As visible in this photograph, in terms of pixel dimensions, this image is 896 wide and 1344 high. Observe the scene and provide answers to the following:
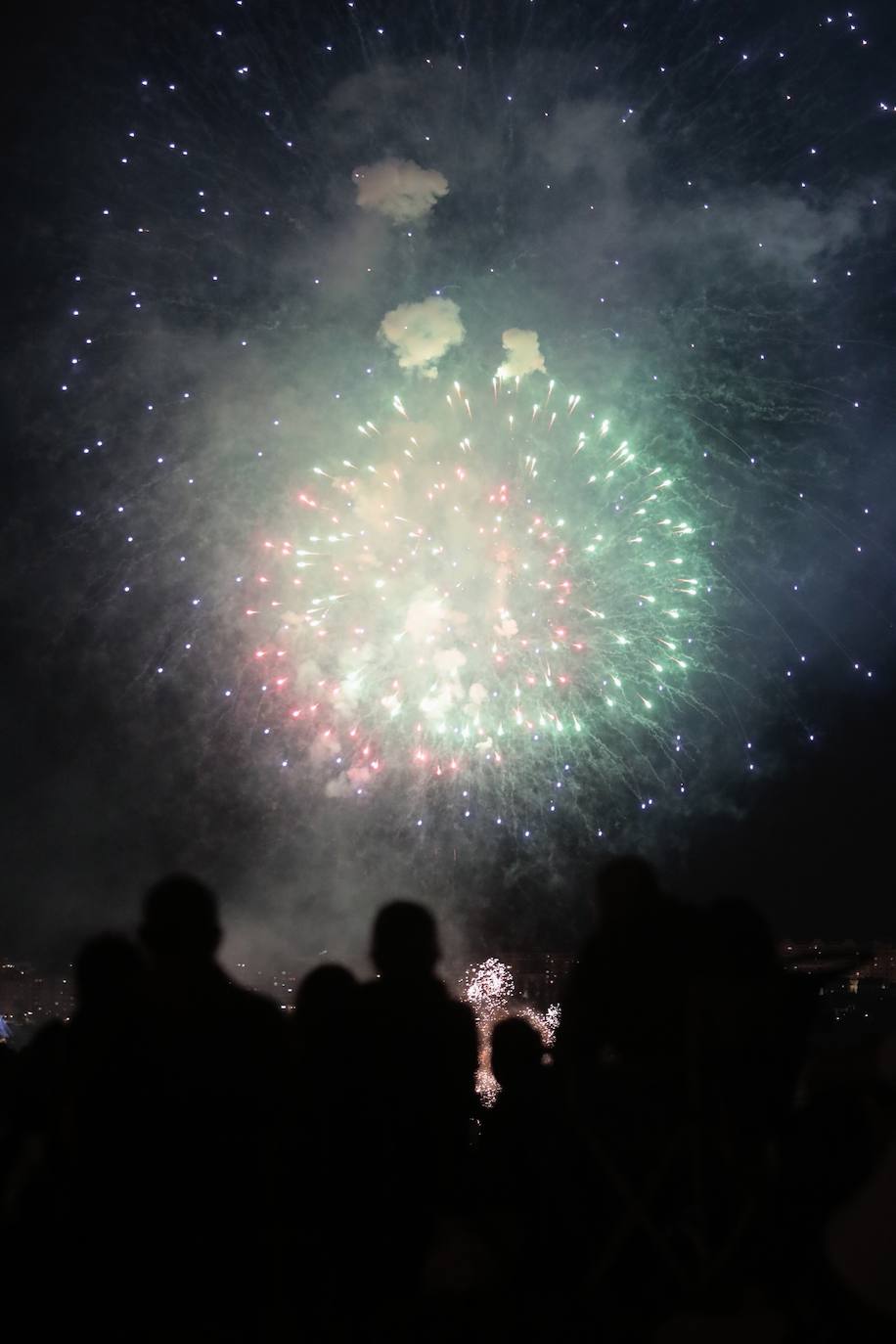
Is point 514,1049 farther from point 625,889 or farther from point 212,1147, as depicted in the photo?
point 212,1147

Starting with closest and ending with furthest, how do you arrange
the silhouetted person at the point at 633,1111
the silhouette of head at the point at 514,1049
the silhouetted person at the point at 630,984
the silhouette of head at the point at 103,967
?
the silhouetted person at the point at 633,1111 → the silhouetted person at the point at 630,984 → the silhouette of head at the point at 103,967 → the silhouette of head at the point at 514,1049

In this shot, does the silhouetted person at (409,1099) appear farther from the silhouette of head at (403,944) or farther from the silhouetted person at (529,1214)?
the silhouetted person at (529,1214)

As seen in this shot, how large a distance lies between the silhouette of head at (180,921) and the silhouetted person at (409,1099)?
0.59 metres

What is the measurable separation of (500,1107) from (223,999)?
1.33m

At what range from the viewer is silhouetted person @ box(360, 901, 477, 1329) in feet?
10.4

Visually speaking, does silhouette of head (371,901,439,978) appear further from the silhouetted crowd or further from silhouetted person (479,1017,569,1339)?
silhouetted person (479,1017,569,1339)

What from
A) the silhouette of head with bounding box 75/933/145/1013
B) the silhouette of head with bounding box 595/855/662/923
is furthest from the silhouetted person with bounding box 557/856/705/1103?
the silhouette of head with bounding box 75/933/145/1013

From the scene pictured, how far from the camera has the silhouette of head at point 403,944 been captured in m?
3.44

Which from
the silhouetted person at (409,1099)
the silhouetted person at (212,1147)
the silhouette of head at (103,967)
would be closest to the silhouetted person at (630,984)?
the silhouetted person at (409,1099)

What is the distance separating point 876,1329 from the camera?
271 centimetres

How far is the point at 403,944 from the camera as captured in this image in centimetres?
345

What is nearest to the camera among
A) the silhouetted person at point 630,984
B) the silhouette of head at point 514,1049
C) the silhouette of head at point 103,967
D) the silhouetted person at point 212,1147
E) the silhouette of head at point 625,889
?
the silhouetted person at point 212,1147

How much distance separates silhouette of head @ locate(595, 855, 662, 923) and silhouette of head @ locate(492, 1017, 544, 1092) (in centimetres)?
134

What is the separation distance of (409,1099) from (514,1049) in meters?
1.40
